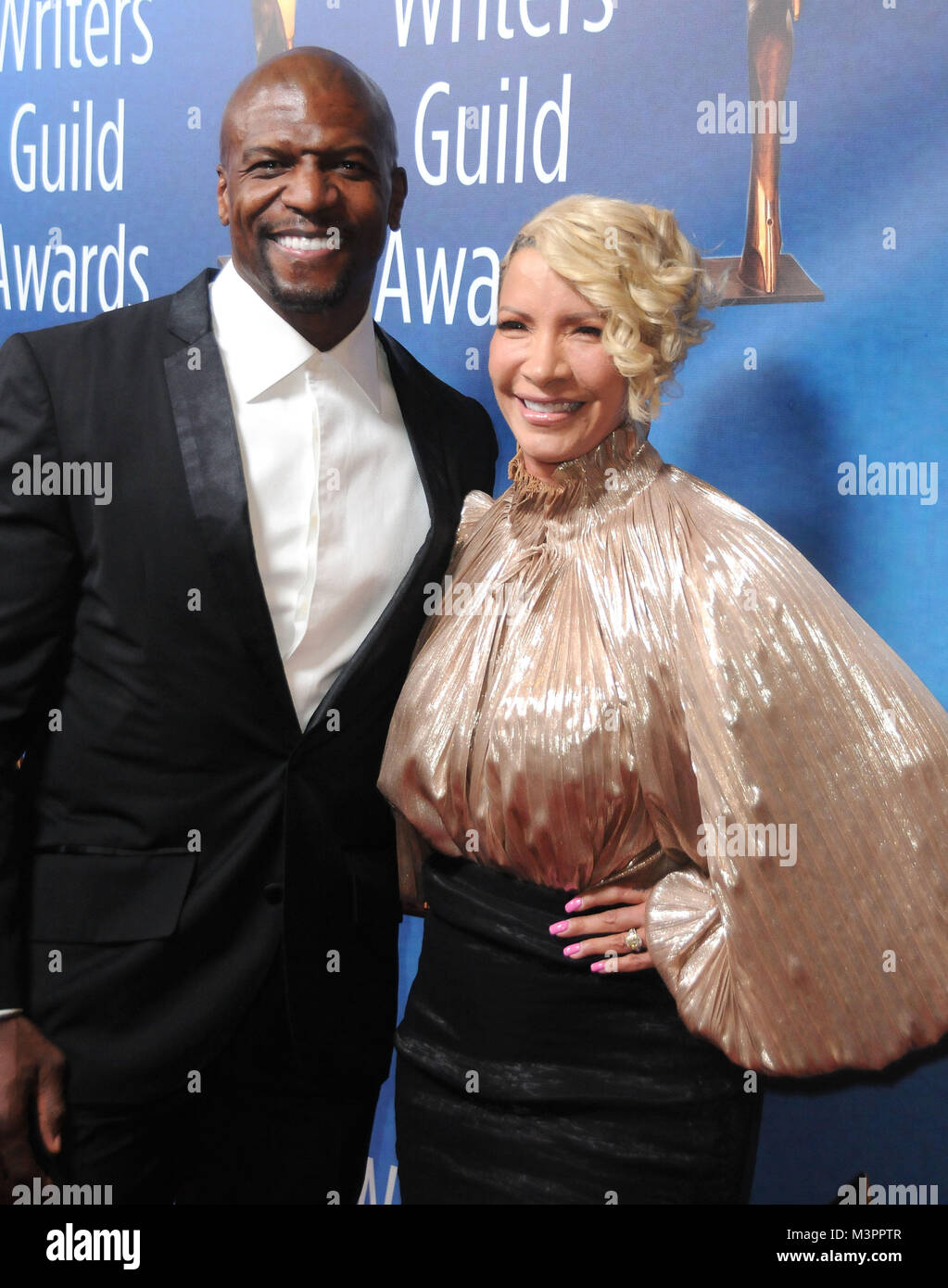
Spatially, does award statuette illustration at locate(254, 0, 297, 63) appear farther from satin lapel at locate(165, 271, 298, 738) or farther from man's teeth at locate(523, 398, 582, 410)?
man's teeth at locate(523, 398, 582, 410)

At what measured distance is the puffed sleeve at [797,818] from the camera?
61.0 inches

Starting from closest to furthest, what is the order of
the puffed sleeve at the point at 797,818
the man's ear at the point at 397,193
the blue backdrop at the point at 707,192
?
the puffed sleeve at the point at 797,818 < the man's ear at the point at 397,193 < the blue backdrop at the point at 707,192

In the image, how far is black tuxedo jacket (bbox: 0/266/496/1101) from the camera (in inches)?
64.3

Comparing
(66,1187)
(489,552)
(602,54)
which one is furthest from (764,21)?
(66,1187)

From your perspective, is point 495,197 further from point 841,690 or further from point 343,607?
point 841,690

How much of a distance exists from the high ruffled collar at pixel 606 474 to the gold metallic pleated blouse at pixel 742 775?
55mm

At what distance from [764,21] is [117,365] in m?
1.21

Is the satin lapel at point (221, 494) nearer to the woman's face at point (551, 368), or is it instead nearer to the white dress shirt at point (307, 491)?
the white dress shirt at point (307, 491)

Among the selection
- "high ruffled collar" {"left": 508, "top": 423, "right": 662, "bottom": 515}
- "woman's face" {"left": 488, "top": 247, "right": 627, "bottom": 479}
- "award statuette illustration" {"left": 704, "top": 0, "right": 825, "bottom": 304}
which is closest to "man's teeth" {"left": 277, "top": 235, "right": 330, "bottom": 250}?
"woman's face" {"left": 488, "top": 247, "right": 627, "bottom": 479}

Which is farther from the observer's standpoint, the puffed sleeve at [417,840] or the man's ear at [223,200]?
the puffed sleeve at [417,840]

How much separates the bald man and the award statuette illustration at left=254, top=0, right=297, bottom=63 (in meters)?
0.64

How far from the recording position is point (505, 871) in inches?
67.4

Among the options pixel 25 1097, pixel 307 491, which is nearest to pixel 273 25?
pixel 307 491

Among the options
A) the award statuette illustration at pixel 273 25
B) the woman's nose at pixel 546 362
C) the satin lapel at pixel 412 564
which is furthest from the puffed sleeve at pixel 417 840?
the award statuette illustration at pixel 273 25
